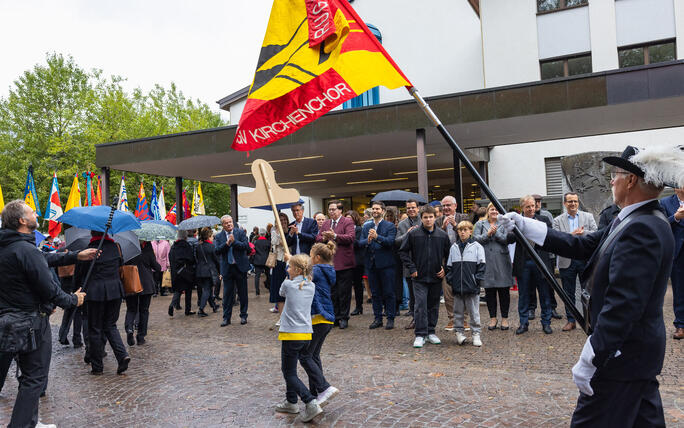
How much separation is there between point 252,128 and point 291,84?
73cm

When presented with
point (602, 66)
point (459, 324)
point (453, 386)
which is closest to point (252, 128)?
point (453, 386)

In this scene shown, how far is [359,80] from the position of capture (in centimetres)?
444

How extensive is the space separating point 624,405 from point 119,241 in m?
6.74

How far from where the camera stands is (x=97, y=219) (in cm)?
683

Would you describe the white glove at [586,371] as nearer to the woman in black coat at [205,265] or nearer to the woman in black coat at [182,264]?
the woman in black coat at [205,265]

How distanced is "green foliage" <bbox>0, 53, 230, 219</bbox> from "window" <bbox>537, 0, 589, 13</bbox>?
2655cm

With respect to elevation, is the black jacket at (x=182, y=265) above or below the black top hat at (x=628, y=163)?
below

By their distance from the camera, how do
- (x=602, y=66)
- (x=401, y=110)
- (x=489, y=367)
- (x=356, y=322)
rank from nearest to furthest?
(x=489, y=367) → (x=356, y=322) → (x=401, y=110) → (x=602, y=66)

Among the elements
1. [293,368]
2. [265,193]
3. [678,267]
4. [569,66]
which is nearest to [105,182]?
[265,193]

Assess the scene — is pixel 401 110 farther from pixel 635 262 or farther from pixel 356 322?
pixel 635 262

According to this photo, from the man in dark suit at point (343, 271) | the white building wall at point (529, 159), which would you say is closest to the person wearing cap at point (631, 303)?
the man in dark suit at point (343, 271)

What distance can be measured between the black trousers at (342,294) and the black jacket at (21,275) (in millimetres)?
5466

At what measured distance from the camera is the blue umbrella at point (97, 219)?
6.75 meters

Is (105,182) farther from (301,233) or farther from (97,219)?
(97,219)
